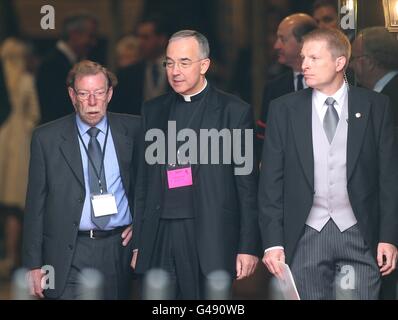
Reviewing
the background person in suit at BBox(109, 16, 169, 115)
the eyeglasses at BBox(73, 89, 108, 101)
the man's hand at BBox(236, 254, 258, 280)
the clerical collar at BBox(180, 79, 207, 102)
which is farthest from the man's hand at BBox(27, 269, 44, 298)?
the background person in suit at BBox(109, 16, 169, 115)

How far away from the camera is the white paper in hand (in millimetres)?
7746

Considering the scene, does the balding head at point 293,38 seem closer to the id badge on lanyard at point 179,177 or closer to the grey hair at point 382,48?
the grey hair at point 382,48

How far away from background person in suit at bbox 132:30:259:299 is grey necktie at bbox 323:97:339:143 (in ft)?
1.48

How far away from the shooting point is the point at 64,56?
10.6m

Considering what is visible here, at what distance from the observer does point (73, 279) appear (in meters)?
8.21

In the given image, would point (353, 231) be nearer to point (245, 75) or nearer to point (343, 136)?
point (343, 136)

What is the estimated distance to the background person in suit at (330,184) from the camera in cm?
784

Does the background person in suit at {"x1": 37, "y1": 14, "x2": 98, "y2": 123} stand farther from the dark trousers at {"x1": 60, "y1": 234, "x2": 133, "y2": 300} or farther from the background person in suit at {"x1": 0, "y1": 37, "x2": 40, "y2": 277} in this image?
the dark trousers at {"x1": 60, "y1": 234, "x2": 133, "y2": 300}

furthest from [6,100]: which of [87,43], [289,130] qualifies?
[289,130]

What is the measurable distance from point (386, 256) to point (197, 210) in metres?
1.07

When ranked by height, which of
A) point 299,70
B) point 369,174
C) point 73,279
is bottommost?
point 73,279

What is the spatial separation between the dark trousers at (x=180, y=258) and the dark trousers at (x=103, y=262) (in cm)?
24

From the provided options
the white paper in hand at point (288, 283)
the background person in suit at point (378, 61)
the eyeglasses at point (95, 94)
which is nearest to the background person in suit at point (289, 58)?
the background person in suit at point (378, 61)

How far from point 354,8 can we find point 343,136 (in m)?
1.35
